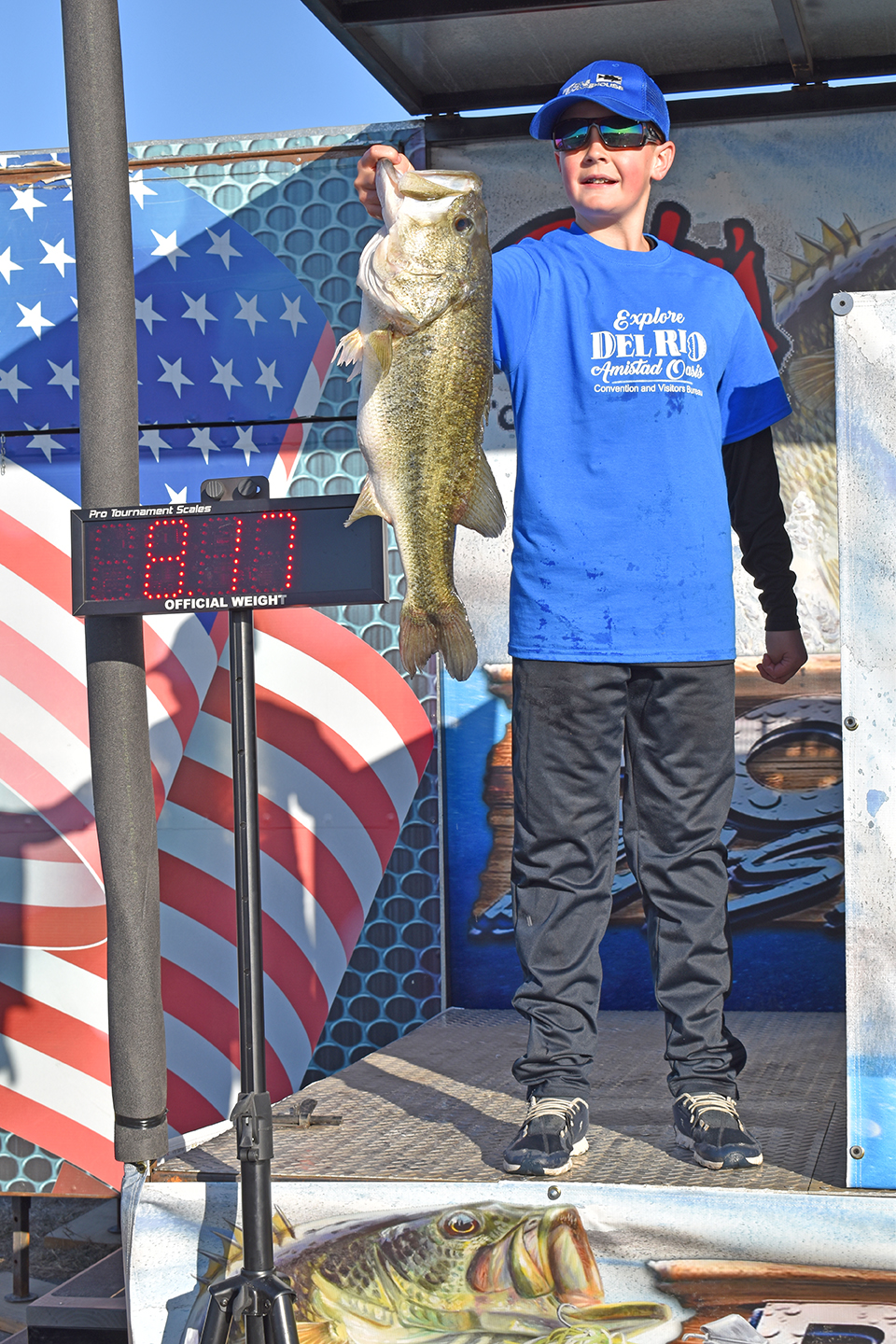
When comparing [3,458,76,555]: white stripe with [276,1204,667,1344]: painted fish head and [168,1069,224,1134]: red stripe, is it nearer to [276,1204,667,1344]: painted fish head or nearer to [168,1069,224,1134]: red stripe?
[168,1069,224,1134]: red stripe

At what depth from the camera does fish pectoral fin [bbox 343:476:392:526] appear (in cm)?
231

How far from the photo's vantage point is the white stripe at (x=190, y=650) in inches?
183

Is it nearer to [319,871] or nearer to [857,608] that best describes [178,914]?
[319,871]

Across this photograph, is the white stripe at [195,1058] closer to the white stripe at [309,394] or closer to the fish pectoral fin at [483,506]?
the white stripe at [309,394]

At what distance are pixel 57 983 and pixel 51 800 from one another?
1.99 ft

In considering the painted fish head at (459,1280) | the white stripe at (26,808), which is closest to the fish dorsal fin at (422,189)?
the painted fish head at (459,1280)

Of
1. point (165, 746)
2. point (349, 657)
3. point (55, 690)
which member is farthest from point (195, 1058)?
point (349, 657)

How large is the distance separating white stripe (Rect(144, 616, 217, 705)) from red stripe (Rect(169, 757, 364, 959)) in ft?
0.91

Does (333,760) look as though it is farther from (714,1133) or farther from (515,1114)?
(714,1133)

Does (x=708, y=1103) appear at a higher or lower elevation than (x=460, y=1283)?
higher

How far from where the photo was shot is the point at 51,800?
4629 millimetres

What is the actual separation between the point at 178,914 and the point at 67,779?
59 cm

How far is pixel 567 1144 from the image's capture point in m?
2.48

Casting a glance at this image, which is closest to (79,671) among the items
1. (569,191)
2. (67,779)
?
(67,779)
